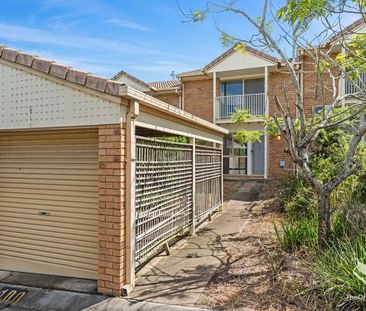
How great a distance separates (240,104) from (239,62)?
2536 millimetres

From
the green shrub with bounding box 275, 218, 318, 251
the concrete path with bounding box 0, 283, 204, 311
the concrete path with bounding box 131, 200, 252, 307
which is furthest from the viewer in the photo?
the green shrub with bounding box 275, 218, 318, 251

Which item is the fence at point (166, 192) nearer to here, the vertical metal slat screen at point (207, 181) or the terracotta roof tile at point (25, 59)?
the vertical metal slat screen at point (207, 181)

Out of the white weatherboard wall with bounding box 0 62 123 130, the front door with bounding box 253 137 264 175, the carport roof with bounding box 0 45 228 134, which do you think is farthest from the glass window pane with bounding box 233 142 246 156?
the white weatherboard wall with bounding box 0 62 123 130

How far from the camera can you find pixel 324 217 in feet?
18.8

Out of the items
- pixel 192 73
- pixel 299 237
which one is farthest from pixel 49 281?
pixel 192 73

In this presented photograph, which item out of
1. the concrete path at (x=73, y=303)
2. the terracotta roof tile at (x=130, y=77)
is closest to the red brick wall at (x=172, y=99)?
the terracotta roof tile at (x=130, y=77)

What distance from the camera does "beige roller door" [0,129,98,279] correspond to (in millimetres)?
5789

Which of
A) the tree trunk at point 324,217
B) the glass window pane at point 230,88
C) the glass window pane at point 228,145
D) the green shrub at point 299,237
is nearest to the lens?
the tree trunk at point 324,217

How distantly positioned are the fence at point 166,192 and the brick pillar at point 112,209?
1.47 feet

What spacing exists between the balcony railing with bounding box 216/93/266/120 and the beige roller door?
14.8m

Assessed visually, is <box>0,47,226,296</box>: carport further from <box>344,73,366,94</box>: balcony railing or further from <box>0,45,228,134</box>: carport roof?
<box>344,73,366,94</box>: balcony railing

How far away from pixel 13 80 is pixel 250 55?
15.4m

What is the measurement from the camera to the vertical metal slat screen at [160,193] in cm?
561

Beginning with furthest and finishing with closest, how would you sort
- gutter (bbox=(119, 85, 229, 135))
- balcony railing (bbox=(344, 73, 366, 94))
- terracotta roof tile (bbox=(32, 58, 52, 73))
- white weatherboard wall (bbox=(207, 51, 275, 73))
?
white weatherboard wall (bbox=(207, 51, 275, 73)) < balcony railing (bbox=(344, 73, 366, 94)) < terracotta roof tile (bbox=(32, 58, 52, 73)) < gutter (bbox=(119, 85, 229, 135))
